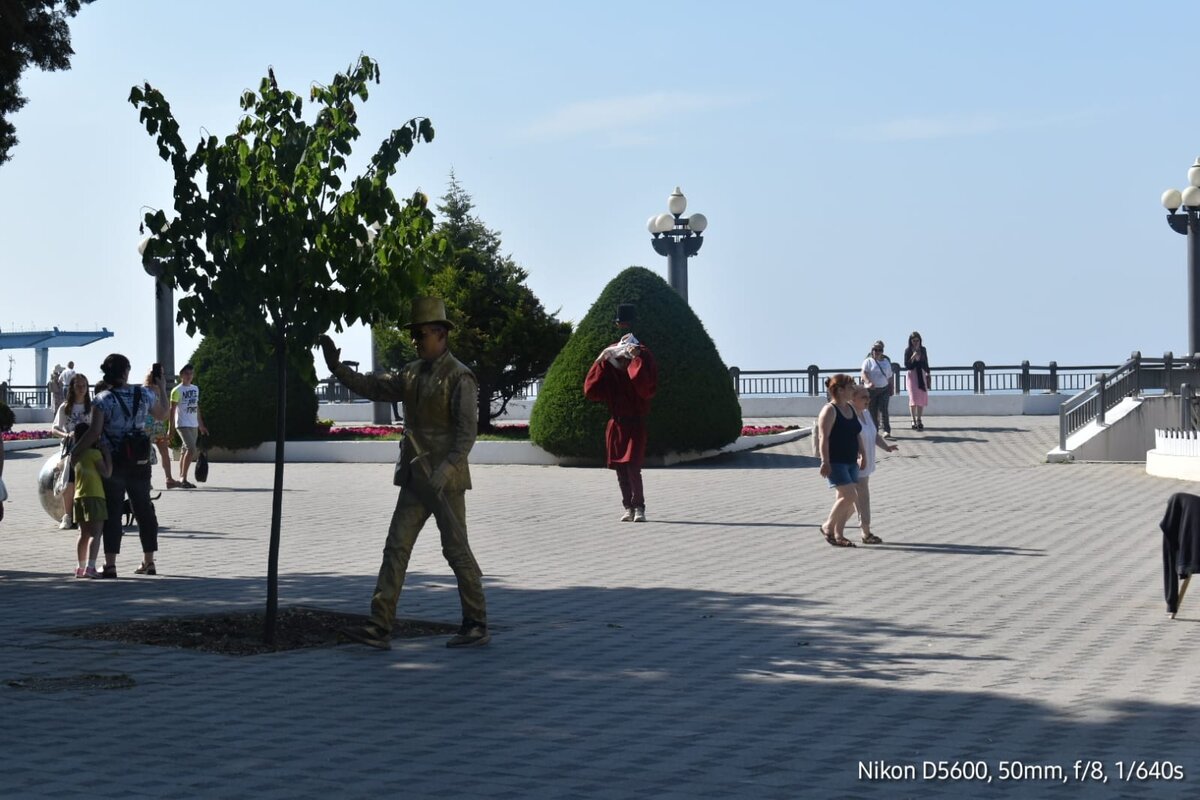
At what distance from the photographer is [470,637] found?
937 centimetres

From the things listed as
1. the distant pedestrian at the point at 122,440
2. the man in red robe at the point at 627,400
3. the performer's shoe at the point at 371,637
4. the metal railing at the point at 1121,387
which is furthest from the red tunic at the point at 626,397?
the metal railing at the point at 1121,387

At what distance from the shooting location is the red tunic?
16.8 metres

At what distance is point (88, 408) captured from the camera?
13.6 meters

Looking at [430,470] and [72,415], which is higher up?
[72,415]

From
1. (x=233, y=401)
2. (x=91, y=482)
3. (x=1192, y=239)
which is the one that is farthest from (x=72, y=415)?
(x=1192, y=239)

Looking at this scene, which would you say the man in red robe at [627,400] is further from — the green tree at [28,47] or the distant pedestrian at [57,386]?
the distant pedestrian at [57,386]

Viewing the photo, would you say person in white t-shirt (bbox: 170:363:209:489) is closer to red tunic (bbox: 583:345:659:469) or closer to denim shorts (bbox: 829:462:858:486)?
red tunic (bbox: 583:345:659:469)

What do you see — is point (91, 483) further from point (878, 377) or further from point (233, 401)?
point (878, 377)

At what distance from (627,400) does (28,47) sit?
6.61 metres

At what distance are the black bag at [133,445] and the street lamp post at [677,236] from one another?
1919 cm

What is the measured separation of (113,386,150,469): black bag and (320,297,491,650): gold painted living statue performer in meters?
3.52

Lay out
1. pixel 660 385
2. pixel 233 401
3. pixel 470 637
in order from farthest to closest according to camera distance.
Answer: pixel 233 401 < pixel 660 385 < pixel 470 637

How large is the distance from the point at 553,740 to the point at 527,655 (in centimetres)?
217

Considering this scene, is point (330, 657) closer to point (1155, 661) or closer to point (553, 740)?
point (553, 740)
